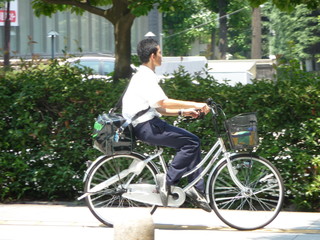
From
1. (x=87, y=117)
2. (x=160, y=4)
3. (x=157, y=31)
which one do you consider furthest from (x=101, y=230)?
(x=157, y=31)

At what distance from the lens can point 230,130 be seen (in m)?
7.52

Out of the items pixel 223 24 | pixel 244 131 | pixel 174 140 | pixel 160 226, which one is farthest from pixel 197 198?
pixel 223 24

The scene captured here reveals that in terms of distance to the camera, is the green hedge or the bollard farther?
the green hedge

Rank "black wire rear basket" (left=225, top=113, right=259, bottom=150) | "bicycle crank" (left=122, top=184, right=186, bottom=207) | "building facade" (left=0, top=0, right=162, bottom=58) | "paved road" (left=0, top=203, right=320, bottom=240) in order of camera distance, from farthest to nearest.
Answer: "building facade" (left=0, top=0, right=162, bottom=58), "bicycle crank" (left=122, top=184, right=186, bottom=207), "black wire rear basket" (left=225, top=113, right=259, bottom=150), "paved road" (left=0, top=203, right=320, bottom=240)

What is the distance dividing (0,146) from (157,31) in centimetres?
1571

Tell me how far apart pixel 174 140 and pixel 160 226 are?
0.86 meters

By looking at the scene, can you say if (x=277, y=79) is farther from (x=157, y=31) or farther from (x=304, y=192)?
(x=157, y=31)

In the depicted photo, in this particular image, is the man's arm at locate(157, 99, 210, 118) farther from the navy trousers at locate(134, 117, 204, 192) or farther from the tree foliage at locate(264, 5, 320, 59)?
the tree foliage at locate(264, 5, 320, 59)

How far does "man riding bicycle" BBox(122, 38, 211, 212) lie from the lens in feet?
24.3

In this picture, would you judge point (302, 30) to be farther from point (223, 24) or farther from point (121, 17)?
point (121, 17)

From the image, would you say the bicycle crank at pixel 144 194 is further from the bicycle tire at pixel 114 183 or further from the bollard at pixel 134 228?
the bollard at pixel 134 228

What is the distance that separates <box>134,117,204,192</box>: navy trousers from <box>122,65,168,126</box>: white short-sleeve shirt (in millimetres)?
83

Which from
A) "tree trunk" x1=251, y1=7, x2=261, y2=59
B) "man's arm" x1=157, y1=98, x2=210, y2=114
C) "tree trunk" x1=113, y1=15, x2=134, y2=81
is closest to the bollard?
"man's arm" x1=157, y1=98, x2=210, y2=114

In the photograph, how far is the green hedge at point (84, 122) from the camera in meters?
8.65
